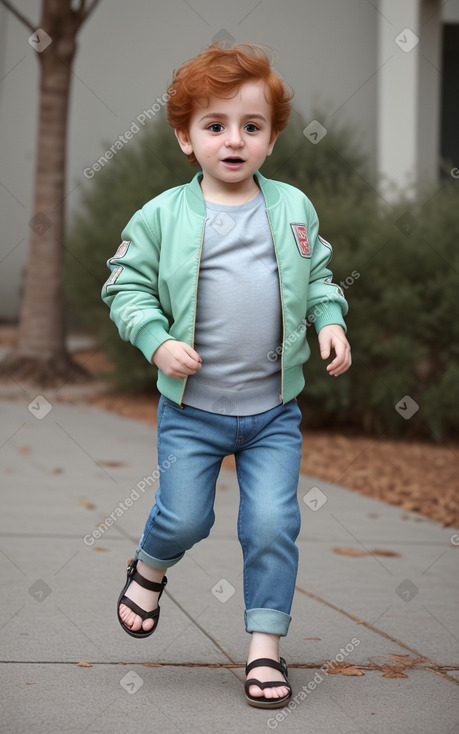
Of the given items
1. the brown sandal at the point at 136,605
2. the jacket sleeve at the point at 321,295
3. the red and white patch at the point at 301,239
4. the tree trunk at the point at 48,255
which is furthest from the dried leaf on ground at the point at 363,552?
the tree trunk at the point at 48,255

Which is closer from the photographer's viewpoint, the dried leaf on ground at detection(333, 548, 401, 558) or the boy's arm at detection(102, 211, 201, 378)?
the boy's arm at detection(102, 211, 201, 378)

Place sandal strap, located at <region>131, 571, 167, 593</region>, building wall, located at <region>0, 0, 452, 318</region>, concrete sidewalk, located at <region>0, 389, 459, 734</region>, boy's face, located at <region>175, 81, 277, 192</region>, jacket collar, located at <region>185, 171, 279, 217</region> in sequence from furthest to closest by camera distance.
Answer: building wall, located at <region>0, 0, 452, 318</region>, sandal strap, located at <region>131, 571, 167, 593</region>, jacket collar, located at <region>185, 171, 279, 217</region>, boy's face, located at <region>175, 81, 277, 192</region>, concrete sidewalk, located at <region>0, 389, 459, 734</region>

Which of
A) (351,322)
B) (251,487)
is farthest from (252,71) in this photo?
(351,322)

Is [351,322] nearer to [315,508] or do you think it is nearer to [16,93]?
[315,508]

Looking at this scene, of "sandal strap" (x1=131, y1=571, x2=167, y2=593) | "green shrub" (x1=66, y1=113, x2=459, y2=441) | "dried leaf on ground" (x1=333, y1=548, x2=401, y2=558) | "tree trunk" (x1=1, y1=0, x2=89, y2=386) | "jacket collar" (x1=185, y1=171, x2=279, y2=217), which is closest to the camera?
"jacket collar" (x1=185, y1=171, x2=279, y2=217)

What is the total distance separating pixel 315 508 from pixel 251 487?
251cm

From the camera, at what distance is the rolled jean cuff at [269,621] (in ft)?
9.71

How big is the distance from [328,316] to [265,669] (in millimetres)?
988

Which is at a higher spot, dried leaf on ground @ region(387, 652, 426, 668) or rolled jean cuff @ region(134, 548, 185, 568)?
rolled jean cuff @ region(134, 548, 185, 568)

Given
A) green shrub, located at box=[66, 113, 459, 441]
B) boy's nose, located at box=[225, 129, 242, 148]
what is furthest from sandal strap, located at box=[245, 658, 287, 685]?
green shrub, located at box=[66, 113, 459, 441]

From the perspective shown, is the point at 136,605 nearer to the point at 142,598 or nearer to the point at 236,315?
the point at 142,598

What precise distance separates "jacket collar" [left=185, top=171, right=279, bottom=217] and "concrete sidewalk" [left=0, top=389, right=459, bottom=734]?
4.35 ft

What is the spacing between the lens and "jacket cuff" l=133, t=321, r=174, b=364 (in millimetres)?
2873

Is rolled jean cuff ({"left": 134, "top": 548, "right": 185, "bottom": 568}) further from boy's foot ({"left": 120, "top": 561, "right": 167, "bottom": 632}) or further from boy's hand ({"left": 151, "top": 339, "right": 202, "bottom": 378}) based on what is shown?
boy's hand ({"left": 151, "top": 339, "right": 202, "bottom": 378})
